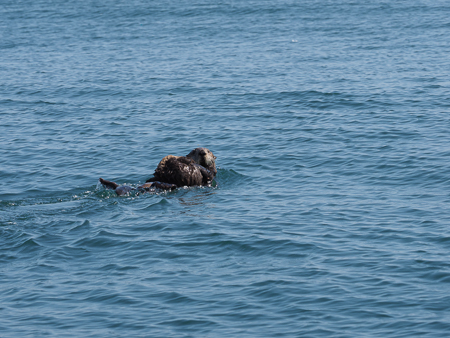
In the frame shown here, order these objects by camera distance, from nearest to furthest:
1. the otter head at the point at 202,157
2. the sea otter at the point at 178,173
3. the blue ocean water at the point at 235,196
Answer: the blue ocean water at the point at 235,196
the sea otter at the point at 178,173
the otter head at the point at 202,157

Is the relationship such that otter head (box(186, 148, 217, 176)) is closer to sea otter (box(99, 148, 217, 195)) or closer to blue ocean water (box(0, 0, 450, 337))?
sea otter (box(99, 148, 217, 195))

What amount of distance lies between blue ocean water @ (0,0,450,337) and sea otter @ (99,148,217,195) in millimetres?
280

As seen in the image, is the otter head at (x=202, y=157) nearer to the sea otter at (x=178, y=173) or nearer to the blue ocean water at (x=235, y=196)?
the sea otter at (x=178, y=173)

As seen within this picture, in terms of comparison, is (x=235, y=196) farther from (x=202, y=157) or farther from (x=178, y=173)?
(x=178, y=173)

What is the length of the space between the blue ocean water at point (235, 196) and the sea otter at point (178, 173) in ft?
0.92

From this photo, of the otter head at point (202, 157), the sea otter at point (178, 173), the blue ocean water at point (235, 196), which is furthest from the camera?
the otter head at point (202, 157)

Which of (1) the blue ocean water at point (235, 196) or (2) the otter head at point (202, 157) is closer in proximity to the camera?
(1) the blue ocean water at point (235, 196)

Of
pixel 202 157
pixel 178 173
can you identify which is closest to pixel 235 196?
pixel 202 157

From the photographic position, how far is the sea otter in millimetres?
15914

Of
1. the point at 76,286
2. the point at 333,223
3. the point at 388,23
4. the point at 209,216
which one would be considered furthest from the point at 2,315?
the point at 388,23

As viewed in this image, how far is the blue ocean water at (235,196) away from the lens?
1056 cm

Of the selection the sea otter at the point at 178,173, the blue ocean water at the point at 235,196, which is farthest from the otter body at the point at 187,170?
the blue ocean water at the point at 235,196

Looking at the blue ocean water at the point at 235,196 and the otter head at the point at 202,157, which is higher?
the otter head at the point at 202,157

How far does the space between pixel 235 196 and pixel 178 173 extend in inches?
60.9
